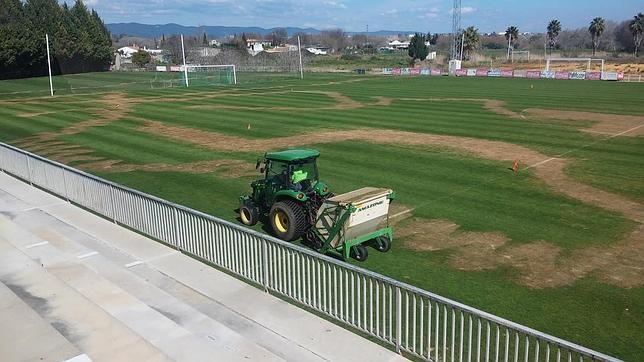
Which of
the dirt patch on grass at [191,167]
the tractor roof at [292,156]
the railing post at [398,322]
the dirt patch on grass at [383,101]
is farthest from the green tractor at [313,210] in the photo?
the dirt patch on grass at [383,101]

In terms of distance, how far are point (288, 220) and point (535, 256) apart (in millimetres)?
5323

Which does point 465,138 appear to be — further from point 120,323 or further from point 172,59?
point 172,59

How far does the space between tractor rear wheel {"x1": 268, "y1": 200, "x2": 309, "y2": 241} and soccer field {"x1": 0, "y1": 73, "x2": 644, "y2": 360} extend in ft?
6.00

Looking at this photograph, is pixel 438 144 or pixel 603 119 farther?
pixel 603 119

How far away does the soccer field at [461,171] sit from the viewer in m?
10.2

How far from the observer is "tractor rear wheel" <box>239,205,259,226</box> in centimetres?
1360

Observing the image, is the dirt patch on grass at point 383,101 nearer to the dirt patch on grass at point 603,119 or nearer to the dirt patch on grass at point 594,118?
the dirt patch on grass at point 594,118

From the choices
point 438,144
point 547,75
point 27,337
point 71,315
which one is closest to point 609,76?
point 547,75

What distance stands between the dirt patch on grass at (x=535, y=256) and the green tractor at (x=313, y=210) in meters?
1.21

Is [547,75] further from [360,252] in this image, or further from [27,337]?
[27,337]

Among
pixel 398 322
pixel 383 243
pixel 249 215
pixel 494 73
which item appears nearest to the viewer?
pixel 398 322

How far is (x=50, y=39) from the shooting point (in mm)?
93938

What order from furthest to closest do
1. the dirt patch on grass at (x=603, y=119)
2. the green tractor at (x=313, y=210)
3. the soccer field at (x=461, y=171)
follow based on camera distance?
the dirt patch on grass at (x=603, y=119) → the green tractor at (x=313, y=210) → the soccer field at (x=461, y=171)

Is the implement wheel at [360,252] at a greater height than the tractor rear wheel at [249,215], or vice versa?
the tractor rear wheel at [249,215]
